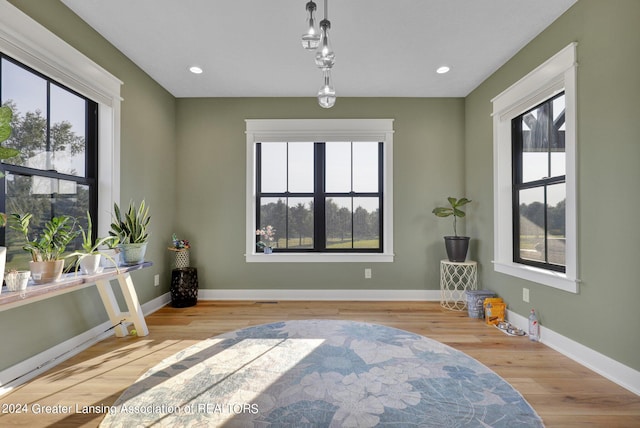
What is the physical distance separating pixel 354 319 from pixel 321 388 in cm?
130

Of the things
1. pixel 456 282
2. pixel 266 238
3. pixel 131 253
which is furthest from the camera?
pixel 266 238

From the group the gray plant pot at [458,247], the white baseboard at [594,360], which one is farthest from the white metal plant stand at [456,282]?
the white baseboard at [594,360]

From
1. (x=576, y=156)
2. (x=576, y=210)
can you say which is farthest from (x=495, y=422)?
(x=576, y=156)

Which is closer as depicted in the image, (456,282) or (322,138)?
(456,282)

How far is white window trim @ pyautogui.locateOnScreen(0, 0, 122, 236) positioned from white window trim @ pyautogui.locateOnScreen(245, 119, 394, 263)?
1454 millimetres

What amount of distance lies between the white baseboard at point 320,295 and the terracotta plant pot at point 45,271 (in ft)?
6.63

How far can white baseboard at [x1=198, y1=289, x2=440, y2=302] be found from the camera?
3738 millimetres

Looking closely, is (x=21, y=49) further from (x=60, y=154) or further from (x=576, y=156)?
(x=576, y=156)

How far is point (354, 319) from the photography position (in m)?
3.05

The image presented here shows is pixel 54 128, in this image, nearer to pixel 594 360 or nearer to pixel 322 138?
pixel 322 138

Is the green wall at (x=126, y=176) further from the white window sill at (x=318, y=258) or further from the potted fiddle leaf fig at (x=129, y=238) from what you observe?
the white window sill at (x=318, y=258)

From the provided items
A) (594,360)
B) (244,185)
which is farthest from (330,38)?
(594,360)

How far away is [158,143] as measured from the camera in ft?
11.3

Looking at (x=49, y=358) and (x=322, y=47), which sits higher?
(x=322, y=47)
